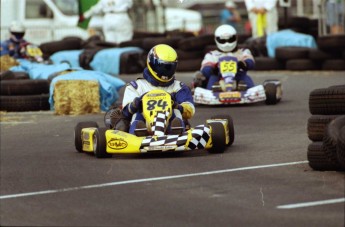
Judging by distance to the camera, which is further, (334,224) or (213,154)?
(213,154)

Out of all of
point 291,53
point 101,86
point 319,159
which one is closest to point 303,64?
point 291,53

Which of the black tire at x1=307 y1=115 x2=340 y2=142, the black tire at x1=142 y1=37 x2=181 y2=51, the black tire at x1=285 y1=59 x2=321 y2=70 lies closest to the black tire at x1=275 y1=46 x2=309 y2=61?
the black tire at x1=285 y1=59 x2=321 y2=70

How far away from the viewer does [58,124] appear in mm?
14414

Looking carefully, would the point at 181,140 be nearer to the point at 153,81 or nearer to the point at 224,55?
the point at 153,81

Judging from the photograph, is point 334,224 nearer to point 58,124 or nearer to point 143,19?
point 58,124

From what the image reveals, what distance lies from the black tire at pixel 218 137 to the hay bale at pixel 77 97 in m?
5.81

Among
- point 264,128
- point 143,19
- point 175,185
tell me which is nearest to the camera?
point 175,185

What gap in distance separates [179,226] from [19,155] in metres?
4.51

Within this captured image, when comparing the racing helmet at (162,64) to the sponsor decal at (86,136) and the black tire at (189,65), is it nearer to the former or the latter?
the sponsor decal at (86,136)

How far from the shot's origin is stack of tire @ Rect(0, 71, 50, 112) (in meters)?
16.5

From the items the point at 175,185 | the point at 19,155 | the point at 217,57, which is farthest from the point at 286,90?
the point at 175,185

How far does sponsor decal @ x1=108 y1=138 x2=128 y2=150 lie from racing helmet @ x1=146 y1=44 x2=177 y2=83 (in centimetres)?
85

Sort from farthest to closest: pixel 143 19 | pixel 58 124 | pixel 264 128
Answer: pixel 143 19
pixel 58 124
pixel 264 128

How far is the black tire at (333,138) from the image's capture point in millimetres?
8031
